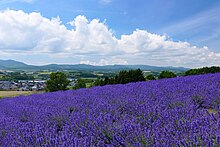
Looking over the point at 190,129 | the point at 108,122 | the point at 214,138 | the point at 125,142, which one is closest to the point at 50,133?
the point at 108,122

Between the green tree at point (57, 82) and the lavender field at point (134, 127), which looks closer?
the lavender field at point (134, 127)

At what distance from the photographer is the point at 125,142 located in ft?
7.27

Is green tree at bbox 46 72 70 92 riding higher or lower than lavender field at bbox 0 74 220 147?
lower

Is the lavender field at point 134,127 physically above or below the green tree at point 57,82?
above

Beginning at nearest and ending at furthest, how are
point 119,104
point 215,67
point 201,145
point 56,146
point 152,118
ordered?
point 201,145, point 56,146, point 152,118, point 119,104, point 215,67

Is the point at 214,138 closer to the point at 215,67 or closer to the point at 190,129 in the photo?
the point at 190,129

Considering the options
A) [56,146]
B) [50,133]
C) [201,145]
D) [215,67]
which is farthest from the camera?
[215,67]

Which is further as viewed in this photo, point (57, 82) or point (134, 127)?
point (57, 82)

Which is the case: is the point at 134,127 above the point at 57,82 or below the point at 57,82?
above

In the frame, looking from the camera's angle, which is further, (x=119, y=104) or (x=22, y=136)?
(x=119, y=104)

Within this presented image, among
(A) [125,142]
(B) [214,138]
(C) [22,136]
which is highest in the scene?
(B) [214,138]

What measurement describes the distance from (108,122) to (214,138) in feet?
3.67

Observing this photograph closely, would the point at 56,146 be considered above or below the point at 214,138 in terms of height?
below

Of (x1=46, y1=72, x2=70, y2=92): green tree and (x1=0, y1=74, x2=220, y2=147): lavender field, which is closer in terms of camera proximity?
(x1=0, y1=74, x2=220, y2=147): lavender field
